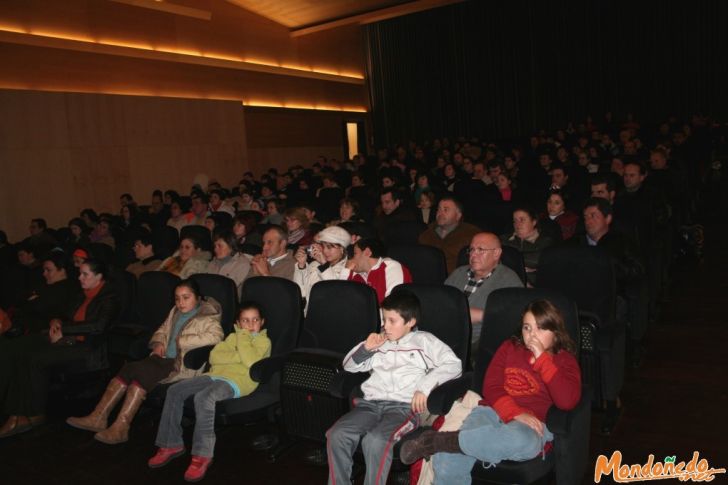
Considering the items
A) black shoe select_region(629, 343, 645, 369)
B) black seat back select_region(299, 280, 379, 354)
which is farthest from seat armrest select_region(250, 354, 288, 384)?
black shoe select_region(629, 343, 645, 369)

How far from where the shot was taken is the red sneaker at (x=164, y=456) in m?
3.43

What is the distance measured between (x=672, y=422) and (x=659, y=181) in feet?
11.2

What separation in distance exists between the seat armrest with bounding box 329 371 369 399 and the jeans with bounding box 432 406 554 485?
0.60 m

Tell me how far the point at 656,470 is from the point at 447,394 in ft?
3.41

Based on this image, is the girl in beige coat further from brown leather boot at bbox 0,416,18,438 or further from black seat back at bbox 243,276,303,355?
brown leather boot at bbox 0,416,18,438

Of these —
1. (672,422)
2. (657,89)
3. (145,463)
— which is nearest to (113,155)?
(145,463)

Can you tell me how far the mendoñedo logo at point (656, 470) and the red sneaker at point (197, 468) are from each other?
6.36 ft

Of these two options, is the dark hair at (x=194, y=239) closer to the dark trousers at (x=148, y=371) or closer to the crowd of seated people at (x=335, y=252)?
the crowd of seated people at (x=335, y=252)

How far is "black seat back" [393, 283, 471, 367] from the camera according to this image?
3.11 m

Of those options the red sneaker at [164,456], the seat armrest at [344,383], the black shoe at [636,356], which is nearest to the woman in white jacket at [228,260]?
the red sneaker at [164,456]

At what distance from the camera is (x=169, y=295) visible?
440cm

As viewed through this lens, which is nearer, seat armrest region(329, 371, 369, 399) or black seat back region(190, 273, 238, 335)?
seat armrest region(329, 371, 369, 399)

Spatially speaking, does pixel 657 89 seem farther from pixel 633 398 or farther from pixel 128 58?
pixel 633 398

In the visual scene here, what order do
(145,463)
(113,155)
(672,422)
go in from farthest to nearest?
(113,155) → (145,463) → (672,422)
